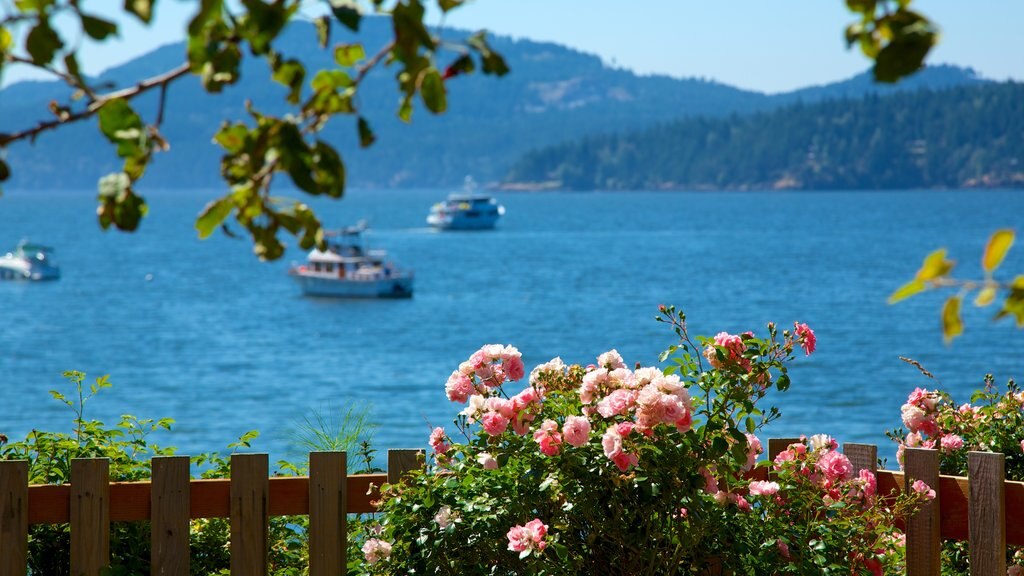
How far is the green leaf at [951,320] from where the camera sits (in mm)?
1311

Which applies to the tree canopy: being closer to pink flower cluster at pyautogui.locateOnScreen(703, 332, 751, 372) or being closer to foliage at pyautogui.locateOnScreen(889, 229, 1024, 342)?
foliage at pyautogui.locateOnScreen(889, 229, 1024, 342)

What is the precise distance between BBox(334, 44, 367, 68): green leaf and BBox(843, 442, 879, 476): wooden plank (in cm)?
240

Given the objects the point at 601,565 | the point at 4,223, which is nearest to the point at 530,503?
the point at 601,565

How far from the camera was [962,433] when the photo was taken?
395 cm

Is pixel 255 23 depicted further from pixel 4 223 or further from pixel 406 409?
pixel 4 223

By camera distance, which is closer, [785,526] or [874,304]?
[785,526]

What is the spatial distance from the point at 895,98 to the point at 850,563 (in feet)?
617

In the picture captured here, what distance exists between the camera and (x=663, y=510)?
3.12 metres

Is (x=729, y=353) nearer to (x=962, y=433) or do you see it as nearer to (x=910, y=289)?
(x=962, y=433)

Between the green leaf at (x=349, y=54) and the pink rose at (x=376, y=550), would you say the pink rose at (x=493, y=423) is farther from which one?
the green leaf at (x=349, y=54)

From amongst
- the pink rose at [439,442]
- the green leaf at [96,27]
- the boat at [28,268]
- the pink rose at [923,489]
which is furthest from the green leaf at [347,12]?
the boat at [28,268]

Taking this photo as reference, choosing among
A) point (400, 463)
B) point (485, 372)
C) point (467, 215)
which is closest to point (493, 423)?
point (485, 372)

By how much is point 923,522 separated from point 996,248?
7.58 ft

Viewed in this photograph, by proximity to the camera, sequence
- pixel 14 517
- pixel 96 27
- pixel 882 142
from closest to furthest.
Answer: pixel 96 27 → pixel 14 517 → pixel 882 142
